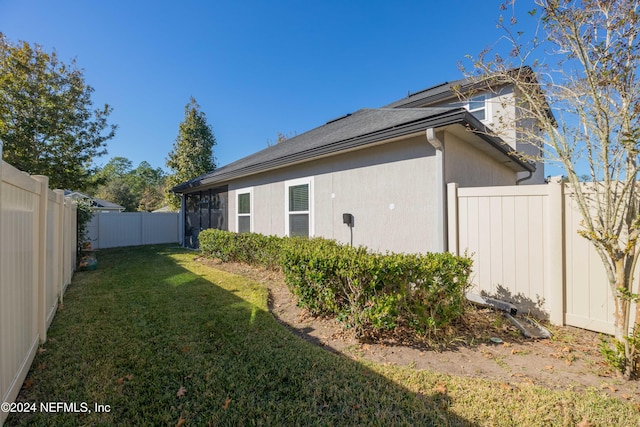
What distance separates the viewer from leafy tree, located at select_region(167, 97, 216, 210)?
1945 centimetres

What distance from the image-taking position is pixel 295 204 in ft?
24.6

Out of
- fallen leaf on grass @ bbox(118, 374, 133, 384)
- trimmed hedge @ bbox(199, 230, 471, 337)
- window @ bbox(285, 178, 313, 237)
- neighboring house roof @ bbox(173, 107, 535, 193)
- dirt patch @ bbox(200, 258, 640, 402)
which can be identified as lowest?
dirt patch @ bbox(200, 258, 640, 402)

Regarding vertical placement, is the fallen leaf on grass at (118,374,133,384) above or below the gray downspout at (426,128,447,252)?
below

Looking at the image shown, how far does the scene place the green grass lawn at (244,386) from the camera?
2.08 meters

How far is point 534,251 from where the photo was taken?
3.98 metres

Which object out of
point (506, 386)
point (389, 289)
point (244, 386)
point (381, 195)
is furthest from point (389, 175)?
point (244, 386)

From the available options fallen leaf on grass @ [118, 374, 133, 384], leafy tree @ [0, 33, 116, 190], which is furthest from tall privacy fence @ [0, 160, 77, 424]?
leafy tree @ [0, 33, 116, 190]

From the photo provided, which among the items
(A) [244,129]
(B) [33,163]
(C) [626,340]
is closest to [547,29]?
(C) [626,340]

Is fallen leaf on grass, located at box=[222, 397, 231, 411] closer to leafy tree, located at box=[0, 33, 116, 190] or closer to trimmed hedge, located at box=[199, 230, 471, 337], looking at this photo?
trimmed hedge, located at box=[199, 230, 471, 337]

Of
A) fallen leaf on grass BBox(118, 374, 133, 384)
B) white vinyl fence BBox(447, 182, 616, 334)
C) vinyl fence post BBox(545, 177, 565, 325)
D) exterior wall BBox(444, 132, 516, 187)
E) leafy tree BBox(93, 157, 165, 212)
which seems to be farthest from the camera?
leafy tree BBox(93, 157, 165, 212)

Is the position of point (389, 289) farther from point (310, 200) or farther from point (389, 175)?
point (310, 200)

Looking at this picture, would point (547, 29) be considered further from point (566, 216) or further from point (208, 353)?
point (208, 353)

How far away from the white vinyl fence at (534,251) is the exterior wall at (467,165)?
51 cm

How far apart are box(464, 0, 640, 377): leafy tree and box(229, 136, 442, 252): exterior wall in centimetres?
184
